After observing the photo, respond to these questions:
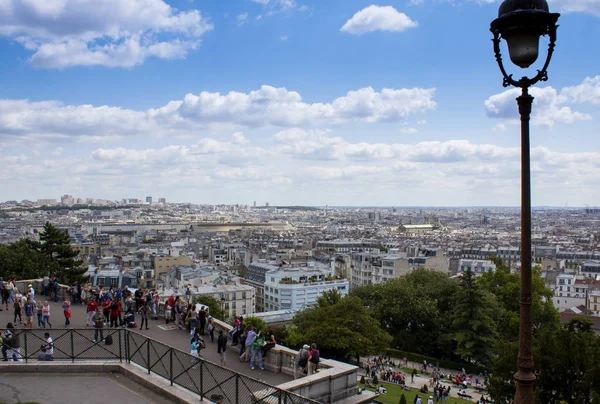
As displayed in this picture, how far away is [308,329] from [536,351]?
671 inches

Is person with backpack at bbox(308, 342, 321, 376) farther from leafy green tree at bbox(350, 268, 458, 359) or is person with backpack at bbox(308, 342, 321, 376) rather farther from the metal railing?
leafy green tree at bbox(350, 268, 458, 359)

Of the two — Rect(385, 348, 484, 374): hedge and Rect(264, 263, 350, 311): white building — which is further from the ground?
Rect(264, 263, 350, 311): white building

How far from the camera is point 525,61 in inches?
225

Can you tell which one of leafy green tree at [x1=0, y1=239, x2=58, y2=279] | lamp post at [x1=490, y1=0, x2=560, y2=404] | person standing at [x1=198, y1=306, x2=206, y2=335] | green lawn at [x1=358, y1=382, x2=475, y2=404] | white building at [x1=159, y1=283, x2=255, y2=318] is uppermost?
lamp post at [x1=490, y1=0, x2=560, y2=404]

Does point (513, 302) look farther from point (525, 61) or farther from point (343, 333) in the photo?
point (525, 61)

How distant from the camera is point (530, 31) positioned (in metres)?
5.68

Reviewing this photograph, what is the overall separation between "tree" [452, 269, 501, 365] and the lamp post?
35380 mm

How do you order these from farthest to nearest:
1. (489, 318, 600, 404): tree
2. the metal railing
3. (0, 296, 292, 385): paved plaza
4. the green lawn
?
the green lawn → (489, 318, 600, 404): tree → (0, 296, 292, 385): paved plaza → the metal railing

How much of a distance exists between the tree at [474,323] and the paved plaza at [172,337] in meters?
26.2

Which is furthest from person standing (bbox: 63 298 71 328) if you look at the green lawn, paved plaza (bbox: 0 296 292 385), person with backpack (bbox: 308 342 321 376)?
the green lawn

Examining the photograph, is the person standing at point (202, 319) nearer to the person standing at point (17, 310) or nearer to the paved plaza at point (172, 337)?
the paved plaza at point (172, 337)

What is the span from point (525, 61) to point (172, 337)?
46.9 ft

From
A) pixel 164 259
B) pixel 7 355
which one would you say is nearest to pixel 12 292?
pixel 7 355

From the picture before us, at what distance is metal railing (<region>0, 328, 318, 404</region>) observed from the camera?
9672mm
